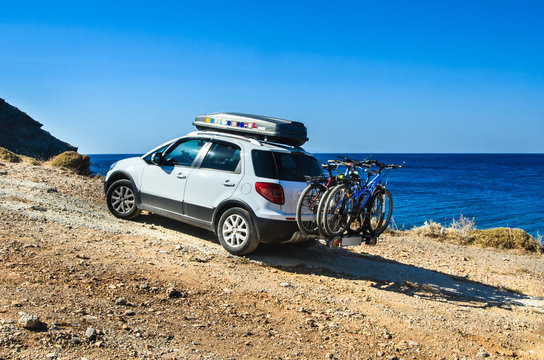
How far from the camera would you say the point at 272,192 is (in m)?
7.31

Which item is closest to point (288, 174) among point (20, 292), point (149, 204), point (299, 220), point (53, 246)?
point (299, 220)

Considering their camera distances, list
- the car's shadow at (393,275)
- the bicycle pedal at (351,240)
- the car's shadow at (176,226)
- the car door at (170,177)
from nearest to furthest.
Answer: the bicycle pedal at (351,240), the car's shadow at (393,275), the car door at (170,177), the car's shadow at (176,226)

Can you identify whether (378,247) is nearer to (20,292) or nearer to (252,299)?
(252,299)

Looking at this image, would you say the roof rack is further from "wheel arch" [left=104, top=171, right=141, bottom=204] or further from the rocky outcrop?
the rocky outcrop

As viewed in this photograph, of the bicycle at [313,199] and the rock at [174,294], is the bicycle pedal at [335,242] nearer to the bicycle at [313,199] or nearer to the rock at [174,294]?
the bicycle at [313,199]

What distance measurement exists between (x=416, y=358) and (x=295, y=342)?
3.86ft

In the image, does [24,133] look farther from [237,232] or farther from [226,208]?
[237,232]

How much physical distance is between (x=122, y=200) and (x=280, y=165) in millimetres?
3566

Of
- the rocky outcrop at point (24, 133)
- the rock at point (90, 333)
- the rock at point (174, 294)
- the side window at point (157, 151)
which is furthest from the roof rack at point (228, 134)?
the rocky outcrop at point (24, 133)

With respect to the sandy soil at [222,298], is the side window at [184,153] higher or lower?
higher

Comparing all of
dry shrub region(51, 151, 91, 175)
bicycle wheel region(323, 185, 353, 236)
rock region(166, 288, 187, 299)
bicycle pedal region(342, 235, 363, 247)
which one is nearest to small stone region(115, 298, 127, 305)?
rock region(166, 288, 187, 299)

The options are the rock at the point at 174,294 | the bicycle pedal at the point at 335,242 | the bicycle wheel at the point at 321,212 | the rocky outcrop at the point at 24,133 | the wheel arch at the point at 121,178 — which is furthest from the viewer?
the rocky outcrop at the point at 24,133

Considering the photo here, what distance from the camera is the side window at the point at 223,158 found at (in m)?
7.87

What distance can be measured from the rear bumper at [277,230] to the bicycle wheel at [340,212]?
0.46 meters
